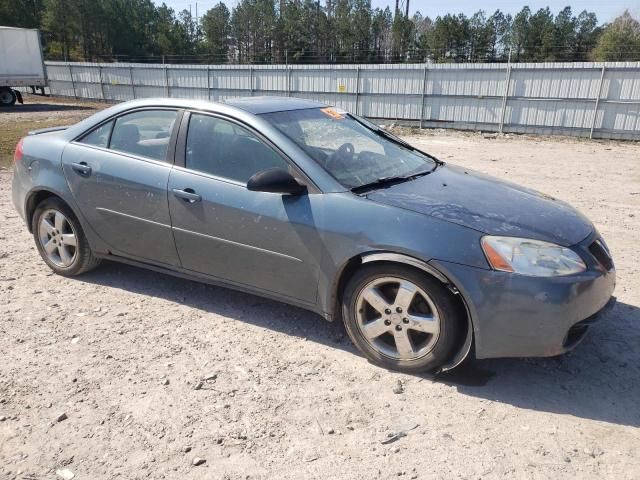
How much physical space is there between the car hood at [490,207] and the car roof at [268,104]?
1.09 meters

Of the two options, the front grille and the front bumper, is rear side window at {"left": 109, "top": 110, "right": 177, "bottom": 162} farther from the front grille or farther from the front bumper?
the front grille

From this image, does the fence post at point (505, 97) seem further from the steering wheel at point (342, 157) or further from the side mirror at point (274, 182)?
the side mirror at point (274, 182)

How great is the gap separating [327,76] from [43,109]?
14571 mm

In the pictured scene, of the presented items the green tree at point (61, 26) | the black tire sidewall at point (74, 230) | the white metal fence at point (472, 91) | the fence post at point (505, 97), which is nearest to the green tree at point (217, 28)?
the green tree at point (61, 26)

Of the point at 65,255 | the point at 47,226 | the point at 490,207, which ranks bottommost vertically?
the point at 65,255

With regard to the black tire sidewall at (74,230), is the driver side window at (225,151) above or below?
above

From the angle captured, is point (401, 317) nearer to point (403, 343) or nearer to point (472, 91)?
point (403, 343)

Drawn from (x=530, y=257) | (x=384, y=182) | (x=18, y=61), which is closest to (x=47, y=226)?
(x=384, y=182)

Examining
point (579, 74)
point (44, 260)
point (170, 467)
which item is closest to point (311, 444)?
point (170, 467)

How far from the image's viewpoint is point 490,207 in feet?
10.4

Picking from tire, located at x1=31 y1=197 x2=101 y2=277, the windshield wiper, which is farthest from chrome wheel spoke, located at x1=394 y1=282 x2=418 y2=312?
tire, located at x1=31 y1=197 x2=101 y2=277

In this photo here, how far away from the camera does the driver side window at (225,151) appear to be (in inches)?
137

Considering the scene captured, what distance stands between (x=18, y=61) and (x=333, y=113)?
91.5ft

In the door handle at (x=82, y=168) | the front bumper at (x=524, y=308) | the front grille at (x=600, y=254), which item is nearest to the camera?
the front bumper at (x=524, y=308)
